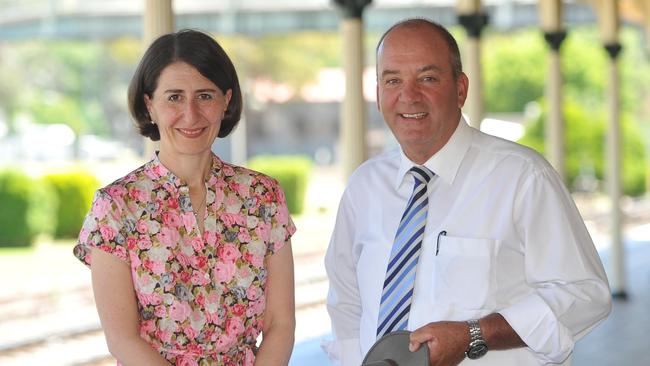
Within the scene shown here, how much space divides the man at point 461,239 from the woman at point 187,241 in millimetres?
251

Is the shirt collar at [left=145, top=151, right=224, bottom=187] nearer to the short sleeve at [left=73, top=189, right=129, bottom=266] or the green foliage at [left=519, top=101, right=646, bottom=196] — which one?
the short sleeve at [left=73, top=189, right=129, bottom=266]

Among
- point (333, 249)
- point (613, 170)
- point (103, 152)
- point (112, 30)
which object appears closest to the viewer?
point (333, 249)

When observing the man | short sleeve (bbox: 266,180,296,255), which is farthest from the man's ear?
short sleeve (bbox: 266,180,296,255)

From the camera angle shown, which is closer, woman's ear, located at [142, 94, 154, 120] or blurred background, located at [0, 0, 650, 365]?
woman's ear, located at [142, 94, 154, 120]

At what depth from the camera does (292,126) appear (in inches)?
1480

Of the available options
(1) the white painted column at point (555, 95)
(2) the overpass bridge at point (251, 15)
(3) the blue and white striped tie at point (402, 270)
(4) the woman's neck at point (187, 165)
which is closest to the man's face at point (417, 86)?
(3) the blue and white striped tie at point (402, 270)

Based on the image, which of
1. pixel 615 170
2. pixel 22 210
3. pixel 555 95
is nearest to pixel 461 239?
Result: pixel 555 95

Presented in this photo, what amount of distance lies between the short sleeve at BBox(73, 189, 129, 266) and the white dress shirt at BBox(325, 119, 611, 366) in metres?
0.60

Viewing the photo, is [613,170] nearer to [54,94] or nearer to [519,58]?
[54,94]

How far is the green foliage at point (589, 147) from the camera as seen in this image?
2861 centimetres

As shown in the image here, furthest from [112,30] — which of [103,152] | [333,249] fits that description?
[333,249]

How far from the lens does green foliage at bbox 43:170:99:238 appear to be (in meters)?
21.8

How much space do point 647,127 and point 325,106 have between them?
38.9ft

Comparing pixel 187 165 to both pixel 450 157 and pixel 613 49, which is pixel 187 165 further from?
pixel 613 49
